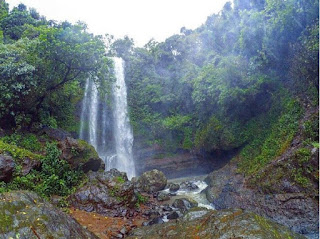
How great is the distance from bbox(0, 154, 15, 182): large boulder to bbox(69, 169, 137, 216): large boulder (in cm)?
262

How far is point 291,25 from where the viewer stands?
46.3ft

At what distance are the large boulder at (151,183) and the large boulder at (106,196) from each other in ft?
12.2

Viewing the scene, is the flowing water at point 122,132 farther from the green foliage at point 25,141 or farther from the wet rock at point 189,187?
the green foliage at point 25,141

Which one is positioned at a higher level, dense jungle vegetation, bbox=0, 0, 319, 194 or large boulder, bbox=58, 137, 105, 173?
dense jungle vegetation, bbox=0, 0, 319, 194

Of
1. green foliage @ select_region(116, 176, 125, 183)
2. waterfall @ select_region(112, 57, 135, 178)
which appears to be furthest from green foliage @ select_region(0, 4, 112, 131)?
green foliage @ select_region(116, 176, 125, 183)

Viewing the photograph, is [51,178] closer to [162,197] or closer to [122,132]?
[162,197]

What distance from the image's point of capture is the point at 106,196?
35.2 ft

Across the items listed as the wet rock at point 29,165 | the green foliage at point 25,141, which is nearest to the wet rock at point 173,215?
the wet rock at point 29,165

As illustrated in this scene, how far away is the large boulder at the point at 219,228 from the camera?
18.6 feet

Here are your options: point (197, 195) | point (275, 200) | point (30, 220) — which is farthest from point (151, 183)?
point (30, 220)

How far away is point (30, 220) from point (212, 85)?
15751mm

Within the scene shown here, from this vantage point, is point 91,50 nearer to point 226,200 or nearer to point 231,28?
point 226,200

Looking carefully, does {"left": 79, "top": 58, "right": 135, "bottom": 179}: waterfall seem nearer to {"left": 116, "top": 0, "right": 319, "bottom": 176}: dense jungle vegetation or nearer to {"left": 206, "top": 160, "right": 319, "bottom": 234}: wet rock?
{"left": 116, "top": 0, "right": 319, "bottom": 176}: dense jungle vegetation

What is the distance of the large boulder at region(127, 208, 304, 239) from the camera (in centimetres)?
567
